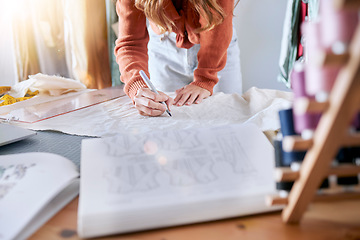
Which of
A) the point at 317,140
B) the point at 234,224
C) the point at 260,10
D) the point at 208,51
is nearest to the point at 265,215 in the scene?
the point at 234,224

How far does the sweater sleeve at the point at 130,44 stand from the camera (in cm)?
107

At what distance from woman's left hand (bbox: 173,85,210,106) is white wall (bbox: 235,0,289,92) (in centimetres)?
Result: 139

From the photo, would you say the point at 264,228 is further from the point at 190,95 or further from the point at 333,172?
the point at 190,95

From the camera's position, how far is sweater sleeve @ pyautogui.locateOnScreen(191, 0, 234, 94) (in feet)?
3.57

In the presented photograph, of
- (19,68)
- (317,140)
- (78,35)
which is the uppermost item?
(317,140)

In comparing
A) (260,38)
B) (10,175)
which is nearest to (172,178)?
(10,175)

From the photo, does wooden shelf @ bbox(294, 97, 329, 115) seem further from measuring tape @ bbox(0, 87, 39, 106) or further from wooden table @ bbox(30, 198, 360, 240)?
measuring tape @ bbox(0, 87, 39, 106)

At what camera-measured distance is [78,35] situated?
2207 millimetres

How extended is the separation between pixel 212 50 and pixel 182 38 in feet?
0.40

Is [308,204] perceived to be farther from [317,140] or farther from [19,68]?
[19,68]

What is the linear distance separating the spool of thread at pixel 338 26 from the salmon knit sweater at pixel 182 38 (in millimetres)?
819

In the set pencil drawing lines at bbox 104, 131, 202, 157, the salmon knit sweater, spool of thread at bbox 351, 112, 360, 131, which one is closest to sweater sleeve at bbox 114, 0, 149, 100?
the salmon knit sweater

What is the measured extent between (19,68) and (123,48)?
1266 mm

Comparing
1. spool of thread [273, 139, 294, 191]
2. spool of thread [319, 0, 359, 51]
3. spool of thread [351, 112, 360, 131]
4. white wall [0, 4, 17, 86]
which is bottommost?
white wall [0, 4, 17, 86]
